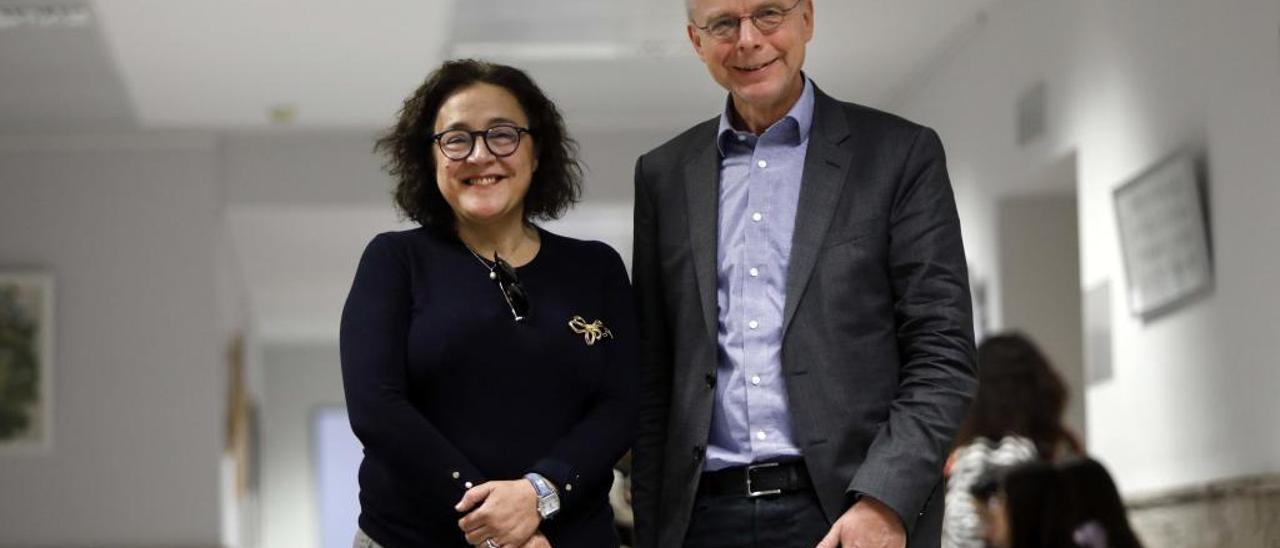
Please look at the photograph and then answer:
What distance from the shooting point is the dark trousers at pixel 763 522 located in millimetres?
2502

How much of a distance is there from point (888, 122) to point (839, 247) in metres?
0.22

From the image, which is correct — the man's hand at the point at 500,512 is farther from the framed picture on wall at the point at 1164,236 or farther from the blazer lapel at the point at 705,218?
the framed picture on wall at the point at 1164,236

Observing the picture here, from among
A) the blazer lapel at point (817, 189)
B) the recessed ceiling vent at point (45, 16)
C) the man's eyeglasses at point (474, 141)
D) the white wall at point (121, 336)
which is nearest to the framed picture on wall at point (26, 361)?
the white wall at point (121, 336)

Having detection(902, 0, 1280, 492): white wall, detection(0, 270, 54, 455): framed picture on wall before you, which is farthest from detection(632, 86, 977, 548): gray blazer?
detection(0, 270, 54, 455): framed picture on wall

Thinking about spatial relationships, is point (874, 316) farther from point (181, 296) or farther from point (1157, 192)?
point (181, 296)

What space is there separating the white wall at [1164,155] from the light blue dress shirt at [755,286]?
2.95 meters

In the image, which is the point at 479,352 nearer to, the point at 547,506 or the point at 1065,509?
Result: the point at 547,506

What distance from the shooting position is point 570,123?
10609 millimetres

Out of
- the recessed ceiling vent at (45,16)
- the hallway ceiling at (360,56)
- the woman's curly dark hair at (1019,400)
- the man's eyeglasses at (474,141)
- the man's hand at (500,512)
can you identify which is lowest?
the man's hand at (500,512)

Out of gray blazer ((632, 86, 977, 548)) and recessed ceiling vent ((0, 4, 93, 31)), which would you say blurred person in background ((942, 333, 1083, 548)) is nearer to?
gray blazer ((632, 86, 977, 548))

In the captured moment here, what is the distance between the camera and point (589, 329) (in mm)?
2586

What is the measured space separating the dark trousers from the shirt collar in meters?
0.51

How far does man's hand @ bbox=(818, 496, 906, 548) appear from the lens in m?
2.43

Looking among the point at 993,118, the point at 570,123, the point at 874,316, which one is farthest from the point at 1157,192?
the point at 570,123
